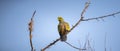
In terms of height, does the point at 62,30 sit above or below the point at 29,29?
below

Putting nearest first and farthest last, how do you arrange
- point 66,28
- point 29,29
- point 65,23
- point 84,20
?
point 29,29 → point 84,20 → point 66,28 → point 65,23

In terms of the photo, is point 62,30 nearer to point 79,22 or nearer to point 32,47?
point 79,22

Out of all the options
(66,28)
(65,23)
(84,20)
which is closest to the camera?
Result: (84,20)

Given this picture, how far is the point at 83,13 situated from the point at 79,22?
0.13 meters

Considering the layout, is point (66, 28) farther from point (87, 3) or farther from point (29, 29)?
point (29, 29)

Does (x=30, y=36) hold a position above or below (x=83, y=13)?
below

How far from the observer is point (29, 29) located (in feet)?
6.39

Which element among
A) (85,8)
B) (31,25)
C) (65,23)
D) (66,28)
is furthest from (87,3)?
(65,23)

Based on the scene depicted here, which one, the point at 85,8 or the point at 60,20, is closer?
the point at 85,8

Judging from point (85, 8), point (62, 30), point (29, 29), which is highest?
point (85, 8)

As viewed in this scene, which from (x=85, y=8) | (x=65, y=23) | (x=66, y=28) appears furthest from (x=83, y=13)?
(x=65, y=23)

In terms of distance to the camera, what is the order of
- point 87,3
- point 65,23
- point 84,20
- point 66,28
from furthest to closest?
point 65,23, point 66,28, point 87,3, point 84,20

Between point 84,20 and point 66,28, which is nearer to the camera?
point 84,20

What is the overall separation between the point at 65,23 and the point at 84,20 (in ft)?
6.95
